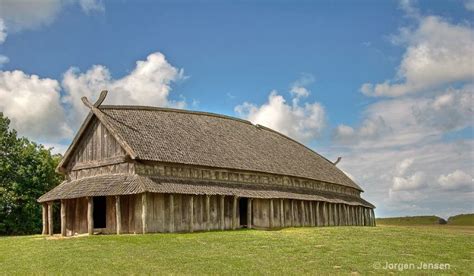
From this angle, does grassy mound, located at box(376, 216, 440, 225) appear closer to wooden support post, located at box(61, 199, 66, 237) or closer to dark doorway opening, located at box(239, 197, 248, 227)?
dark doorway opening, located at box(239, 197, 248, 227)

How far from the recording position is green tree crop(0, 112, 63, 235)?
4734 cm

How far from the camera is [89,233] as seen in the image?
33.8 meters

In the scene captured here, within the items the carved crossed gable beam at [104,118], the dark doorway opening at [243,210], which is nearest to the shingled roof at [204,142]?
the carved crossed gable beam at [104,118]

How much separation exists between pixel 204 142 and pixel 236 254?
61.4 feet

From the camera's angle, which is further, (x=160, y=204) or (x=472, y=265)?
(x=160, y=204)

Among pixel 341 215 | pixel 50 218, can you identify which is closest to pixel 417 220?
pixel 341 215

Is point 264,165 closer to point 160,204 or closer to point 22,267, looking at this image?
point 160,204

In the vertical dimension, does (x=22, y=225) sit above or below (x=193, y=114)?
below

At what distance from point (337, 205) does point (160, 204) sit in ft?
85.8

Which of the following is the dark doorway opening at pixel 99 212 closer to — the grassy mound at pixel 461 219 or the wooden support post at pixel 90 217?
the wooden support post at pixel 90 217

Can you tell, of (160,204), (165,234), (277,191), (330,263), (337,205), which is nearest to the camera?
(330,263)

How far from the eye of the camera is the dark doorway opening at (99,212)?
37.7 meters

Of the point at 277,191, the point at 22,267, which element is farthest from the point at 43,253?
the point at 277,191

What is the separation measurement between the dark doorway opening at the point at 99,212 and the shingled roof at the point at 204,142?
4367 mm
